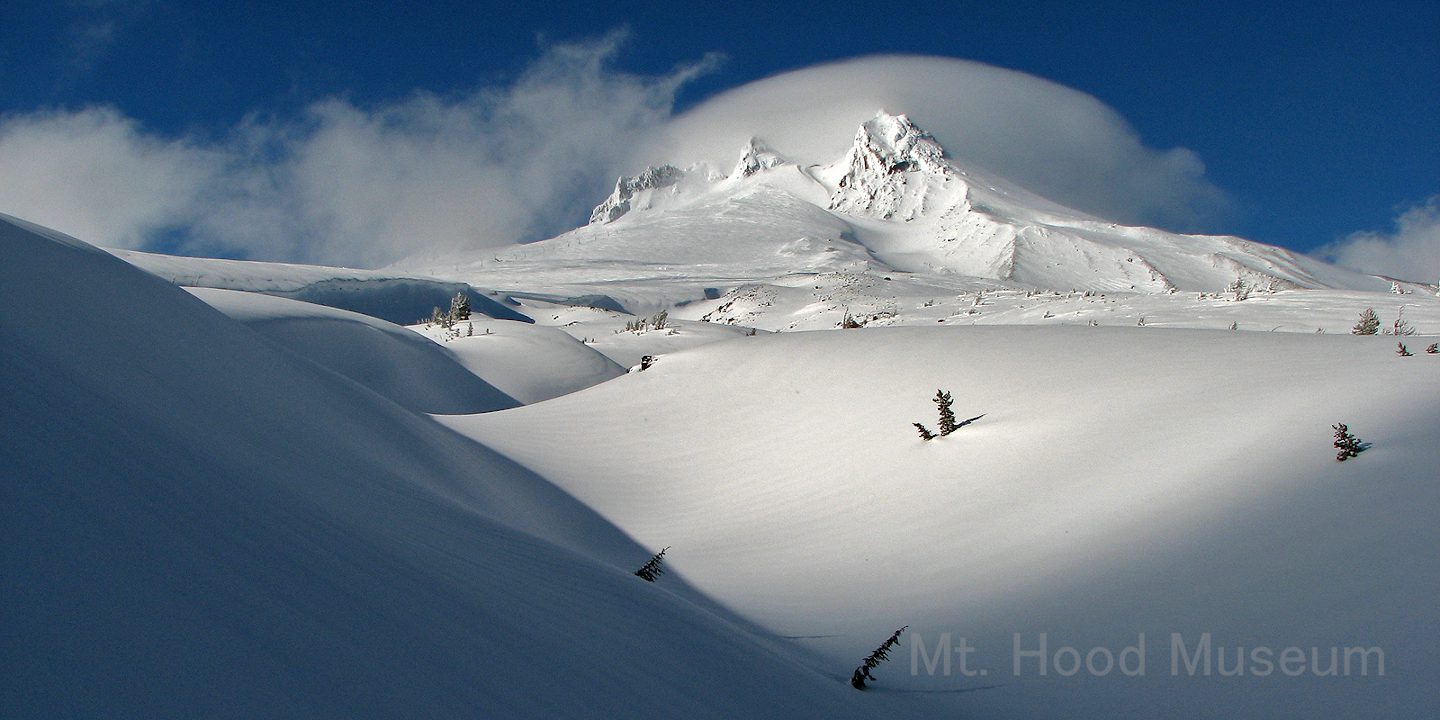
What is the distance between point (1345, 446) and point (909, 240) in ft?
341

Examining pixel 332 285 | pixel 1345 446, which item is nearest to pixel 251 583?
pixel 1345 446

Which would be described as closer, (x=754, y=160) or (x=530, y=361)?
(x=530, y=361)

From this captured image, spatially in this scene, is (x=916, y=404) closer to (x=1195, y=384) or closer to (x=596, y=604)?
(x=1195, y=384)

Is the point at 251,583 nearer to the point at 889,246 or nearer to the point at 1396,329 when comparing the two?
the point at 1396,329

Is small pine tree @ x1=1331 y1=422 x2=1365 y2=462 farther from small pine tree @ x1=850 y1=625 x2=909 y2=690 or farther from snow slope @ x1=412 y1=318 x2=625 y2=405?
snow slope @ x1=412 y1=318 x2=625 y2=405

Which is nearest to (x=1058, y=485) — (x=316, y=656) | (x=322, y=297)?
(x=316, y=656)

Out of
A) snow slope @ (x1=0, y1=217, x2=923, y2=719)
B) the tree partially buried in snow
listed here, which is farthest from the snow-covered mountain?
snow slope @ (x1=0, y1=217, x2=923, y2=719)

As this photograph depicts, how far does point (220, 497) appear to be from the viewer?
1752 mm

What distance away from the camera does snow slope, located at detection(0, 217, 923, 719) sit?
3.62 feet

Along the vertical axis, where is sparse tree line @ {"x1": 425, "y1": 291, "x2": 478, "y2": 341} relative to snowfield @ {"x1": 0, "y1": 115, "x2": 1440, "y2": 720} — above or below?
above

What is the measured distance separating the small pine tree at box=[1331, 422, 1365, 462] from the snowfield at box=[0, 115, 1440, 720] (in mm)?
50

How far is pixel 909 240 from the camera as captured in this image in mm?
103438

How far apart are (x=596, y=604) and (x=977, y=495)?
3.22m

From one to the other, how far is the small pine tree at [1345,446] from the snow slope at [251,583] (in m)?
2.64
